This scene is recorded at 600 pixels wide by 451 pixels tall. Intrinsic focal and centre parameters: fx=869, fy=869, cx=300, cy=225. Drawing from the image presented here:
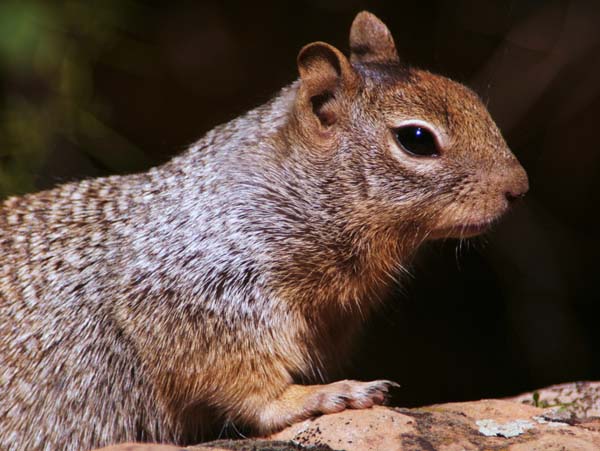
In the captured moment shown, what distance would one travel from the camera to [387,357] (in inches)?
309

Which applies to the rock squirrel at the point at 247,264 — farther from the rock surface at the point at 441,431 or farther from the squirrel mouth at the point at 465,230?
the rock surface at the point at 441,431

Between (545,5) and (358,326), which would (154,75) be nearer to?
(545,5)

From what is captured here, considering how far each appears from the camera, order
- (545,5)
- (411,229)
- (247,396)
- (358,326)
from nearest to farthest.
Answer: (247,396) < (411,229) < (358,326) < (545,5)

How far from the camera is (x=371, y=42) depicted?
15.5 feet

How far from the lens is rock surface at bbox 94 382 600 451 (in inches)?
123

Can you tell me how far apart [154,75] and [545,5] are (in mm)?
3318

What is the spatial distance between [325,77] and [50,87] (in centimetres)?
289

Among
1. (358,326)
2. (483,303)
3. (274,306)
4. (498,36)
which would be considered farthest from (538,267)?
(274,306)

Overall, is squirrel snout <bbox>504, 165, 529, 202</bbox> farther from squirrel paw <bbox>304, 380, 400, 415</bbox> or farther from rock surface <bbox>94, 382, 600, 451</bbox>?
squirrel paw <bbox>304, 380, 400, 415</bbox>

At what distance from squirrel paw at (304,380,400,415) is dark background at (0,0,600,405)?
352 cm

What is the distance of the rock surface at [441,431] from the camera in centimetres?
313

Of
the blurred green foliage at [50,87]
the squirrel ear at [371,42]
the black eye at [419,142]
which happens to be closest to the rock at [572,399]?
the black eye at [419,142]

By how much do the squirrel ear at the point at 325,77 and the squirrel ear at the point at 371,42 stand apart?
575 millimetres

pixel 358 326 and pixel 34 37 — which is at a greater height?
pixel 34 37
